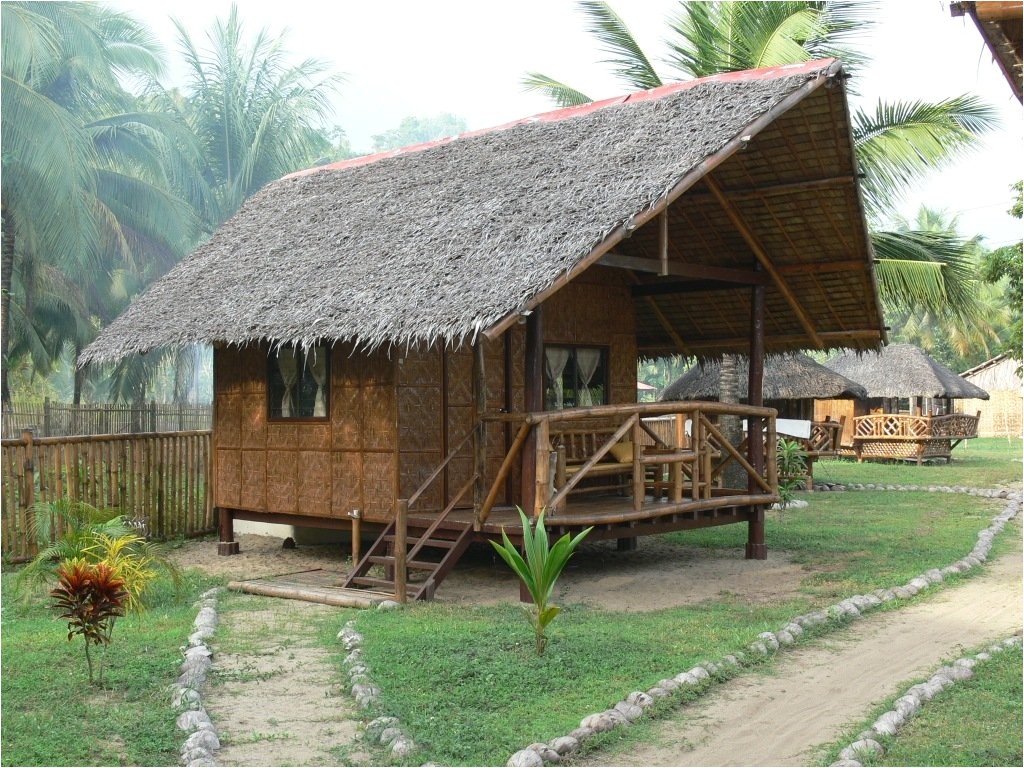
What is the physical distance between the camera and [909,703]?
5895 millimetres

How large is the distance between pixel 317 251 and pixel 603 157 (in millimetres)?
3096

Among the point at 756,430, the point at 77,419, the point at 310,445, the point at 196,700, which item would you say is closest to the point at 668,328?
the point at 756,430

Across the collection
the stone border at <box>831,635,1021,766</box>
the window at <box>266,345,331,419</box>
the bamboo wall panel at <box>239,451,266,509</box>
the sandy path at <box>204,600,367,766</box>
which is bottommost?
the sandy path at <box>204,600,367,766</box>

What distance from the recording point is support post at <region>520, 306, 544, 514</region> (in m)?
9.16

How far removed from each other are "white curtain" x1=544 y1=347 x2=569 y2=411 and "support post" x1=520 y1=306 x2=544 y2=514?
7.45 feet

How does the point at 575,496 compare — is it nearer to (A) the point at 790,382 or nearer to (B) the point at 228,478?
(B) the point at 228,478

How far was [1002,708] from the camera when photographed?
19.5 feet

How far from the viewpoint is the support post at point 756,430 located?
38.0 ft

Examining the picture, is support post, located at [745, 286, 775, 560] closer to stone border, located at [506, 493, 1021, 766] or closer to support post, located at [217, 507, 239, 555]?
stone border, located at [506, 493, 1021, 766]

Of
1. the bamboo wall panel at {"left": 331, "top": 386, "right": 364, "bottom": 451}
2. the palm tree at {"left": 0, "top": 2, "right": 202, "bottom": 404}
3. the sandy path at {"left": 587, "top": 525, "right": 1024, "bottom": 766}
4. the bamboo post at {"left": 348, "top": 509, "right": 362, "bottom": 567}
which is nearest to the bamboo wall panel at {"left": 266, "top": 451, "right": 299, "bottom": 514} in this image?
the bamboo wall panel at {"left": 331, "top": 386, "right": 364, "bottom": 451}

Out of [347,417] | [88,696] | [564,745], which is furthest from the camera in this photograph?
[347,417]

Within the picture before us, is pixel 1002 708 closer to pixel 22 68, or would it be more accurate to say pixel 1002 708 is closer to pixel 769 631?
pixel 769 631

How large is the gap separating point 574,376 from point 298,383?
9.69 ft

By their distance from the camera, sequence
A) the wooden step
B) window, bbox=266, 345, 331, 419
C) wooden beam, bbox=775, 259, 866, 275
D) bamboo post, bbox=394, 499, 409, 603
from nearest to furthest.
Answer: bamboo post, bbox=394, 499, 409, 603 < the wooden step < window, bbox=266, 345, 331, 419 < wooden beam, bbox=775, 259, 866, 275
